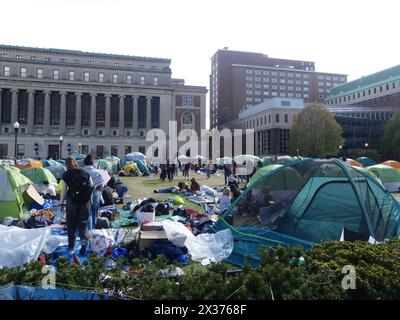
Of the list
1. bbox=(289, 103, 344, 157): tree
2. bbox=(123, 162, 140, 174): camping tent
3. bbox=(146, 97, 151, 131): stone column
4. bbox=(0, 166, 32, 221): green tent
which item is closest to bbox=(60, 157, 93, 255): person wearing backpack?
bbox=(0, 166, 32, 221): green tent

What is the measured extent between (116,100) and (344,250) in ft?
239

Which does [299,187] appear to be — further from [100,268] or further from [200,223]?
[100,268]

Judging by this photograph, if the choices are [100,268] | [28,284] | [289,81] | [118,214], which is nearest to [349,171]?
[100,268]

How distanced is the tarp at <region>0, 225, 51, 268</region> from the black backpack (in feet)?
2.76

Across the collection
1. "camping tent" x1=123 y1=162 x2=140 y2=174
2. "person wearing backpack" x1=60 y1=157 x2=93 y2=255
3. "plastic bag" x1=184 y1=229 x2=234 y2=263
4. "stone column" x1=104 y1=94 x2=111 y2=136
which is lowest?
"plastic bag" x1=184 y1=229 x2=234 y2=263

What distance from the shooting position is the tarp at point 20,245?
18.2 feet

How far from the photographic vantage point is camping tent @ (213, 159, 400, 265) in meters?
6.44

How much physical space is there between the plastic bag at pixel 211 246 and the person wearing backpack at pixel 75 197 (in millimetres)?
2282

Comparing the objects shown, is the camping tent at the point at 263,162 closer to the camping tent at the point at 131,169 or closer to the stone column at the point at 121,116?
the camping tent at the point at 131,169

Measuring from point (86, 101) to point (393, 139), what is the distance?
59694mm

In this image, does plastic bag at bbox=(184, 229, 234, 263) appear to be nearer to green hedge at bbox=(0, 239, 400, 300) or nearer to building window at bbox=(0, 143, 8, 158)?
green hedge at bbox=(0, 239, 400, 300)

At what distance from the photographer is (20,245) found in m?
5.82

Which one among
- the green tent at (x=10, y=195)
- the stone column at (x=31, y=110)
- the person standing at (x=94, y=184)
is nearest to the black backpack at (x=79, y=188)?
the person standing at (x=94, y=184)

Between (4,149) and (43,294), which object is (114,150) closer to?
(4,149)
